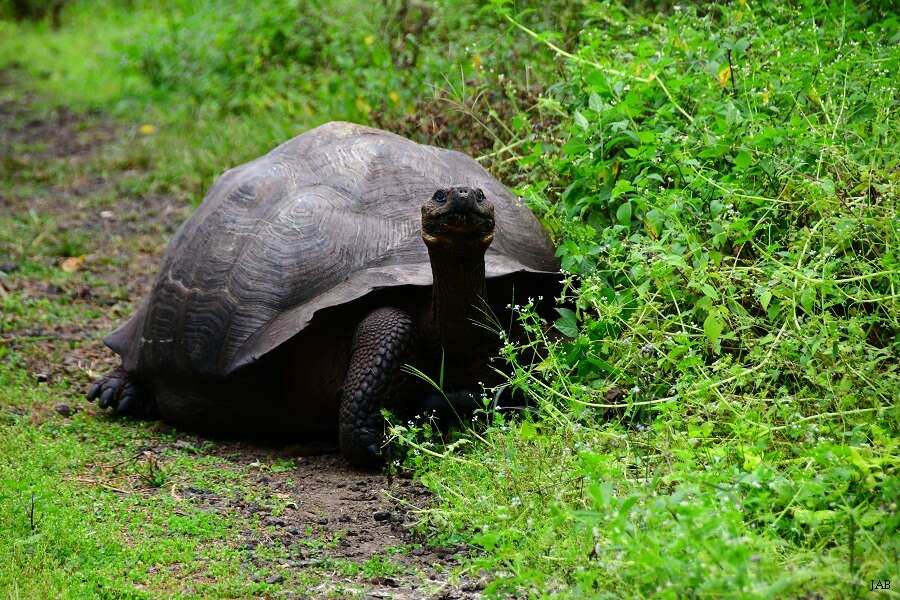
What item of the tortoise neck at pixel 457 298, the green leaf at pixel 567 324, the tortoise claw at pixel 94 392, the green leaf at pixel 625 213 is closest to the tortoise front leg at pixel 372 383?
the tortoise neck at pixel 457 298

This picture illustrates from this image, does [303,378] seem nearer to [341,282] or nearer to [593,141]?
[341,282]

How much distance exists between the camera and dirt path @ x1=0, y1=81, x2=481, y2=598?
125 inches

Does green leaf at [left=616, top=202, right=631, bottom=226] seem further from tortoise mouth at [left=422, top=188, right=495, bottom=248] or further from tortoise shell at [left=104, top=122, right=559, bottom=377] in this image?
tortoise mouth at [left=422, top=188, right=495, bottom=248]

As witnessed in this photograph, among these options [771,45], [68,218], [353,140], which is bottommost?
[68,218]

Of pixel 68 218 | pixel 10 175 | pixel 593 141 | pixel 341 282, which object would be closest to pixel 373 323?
pixel 341 282

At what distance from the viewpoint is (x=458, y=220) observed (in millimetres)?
3674

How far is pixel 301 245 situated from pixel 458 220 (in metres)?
0.79

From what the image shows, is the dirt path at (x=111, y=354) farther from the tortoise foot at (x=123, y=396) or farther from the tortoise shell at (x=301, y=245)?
the tortoise shell at (x=301, y=245)

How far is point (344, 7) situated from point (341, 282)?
15.3ft

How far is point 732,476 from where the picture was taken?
2.78 m

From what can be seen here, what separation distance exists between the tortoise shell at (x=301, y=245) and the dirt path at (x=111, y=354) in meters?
0.44

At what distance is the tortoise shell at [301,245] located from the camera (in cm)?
412

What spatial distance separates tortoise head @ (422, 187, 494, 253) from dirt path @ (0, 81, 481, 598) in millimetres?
808

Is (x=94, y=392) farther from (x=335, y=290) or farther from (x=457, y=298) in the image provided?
(x=457, y=298)
